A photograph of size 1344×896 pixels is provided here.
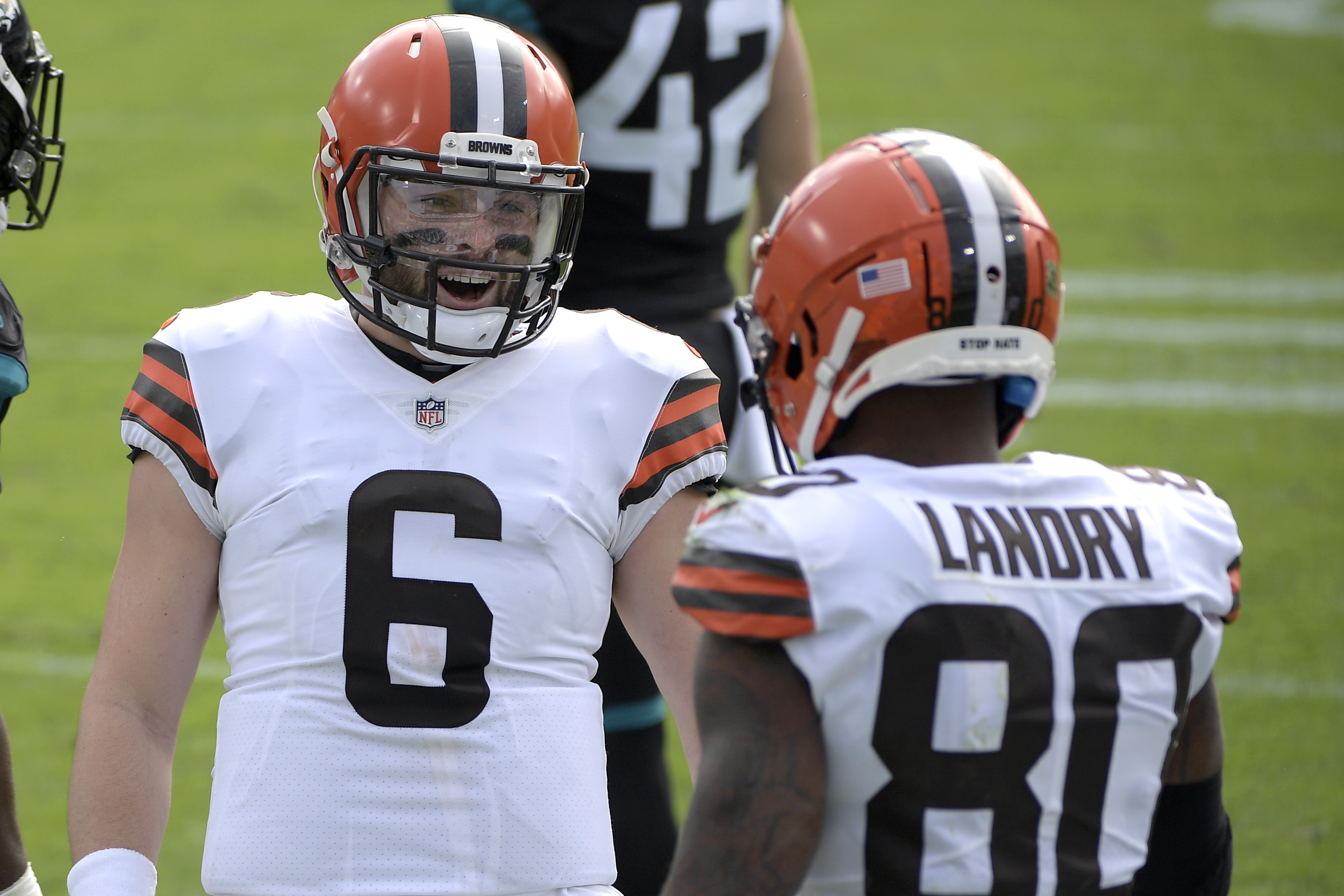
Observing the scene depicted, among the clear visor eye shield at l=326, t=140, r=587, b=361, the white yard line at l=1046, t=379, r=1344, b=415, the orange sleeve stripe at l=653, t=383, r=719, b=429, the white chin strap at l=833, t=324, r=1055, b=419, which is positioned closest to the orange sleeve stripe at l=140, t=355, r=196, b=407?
the clear visor eye shield at l=326, t=140, r=587, b=361

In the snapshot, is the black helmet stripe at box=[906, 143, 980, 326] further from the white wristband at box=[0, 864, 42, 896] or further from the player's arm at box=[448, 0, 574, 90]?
the white wristband at box=[0, 864, 42, 896]

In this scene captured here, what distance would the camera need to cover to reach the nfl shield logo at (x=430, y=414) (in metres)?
2.04

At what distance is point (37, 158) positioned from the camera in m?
2.77

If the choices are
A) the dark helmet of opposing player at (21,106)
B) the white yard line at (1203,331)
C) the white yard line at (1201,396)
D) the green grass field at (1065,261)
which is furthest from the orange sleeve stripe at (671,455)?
the white yard line at (1203,331)

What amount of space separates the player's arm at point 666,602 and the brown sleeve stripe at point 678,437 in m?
0.04

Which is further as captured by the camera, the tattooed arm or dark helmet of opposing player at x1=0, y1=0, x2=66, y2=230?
dark helmet of opposing player at x1=0, y1=0, x2=66, y2=230

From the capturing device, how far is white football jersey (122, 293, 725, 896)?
194cm

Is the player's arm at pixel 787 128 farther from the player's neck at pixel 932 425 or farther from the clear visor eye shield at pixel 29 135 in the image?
the player's neck at pixel 932 425

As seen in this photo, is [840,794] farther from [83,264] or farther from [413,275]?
[83,264]

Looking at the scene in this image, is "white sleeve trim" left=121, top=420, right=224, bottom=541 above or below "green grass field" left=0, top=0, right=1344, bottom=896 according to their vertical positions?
above

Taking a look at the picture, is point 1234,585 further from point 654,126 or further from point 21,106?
point 21,106

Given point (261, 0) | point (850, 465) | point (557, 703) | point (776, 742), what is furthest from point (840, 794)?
point (261, 0)

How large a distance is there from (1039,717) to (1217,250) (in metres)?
8.65

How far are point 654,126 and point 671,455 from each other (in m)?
1.20
